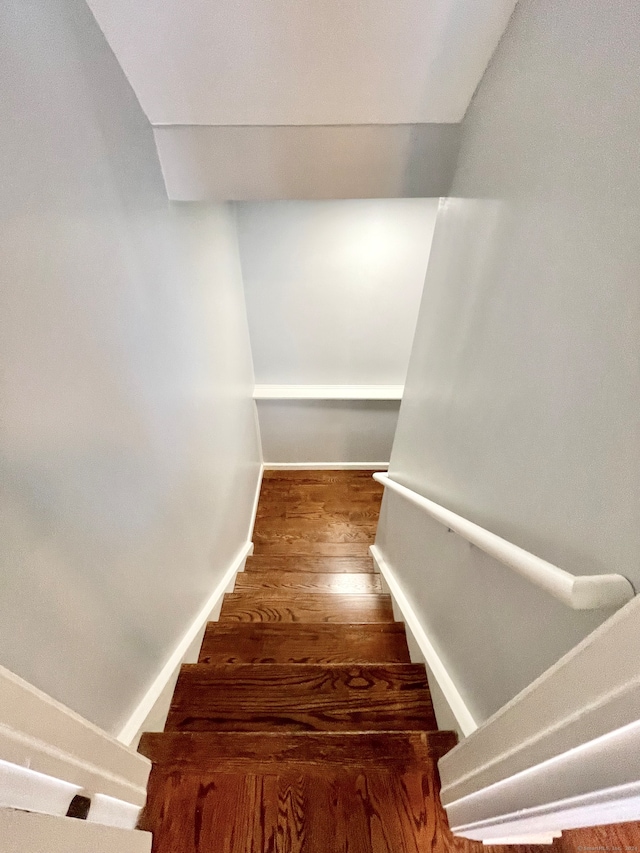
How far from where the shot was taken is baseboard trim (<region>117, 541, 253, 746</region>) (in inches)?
47.2

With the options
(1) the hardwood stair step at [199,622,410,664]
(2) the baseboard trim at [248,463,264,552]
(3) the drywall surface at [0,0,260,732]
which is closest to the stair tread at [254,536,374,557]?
(2) the baseboard trim at [248,463,264,552]

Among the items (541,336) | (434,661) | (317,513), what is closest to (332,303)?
(317,513)

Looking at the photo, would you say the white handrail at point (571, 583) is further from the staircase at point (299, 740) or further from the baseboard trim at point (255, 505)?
the baseboard trim at point (255, 505)

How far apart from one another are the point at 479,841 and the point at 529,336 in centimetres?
117

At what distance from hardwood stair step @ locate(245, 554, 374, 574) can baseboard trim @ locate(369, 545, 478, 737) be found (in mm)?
584

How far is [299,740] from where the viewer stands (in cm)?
126

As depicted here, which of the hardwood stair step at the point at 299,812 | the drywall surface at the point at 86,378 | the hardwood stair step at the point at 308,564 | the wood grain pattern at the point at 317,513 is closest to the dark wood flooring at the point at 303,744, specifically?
the hardwood stair step at the point at 299,812

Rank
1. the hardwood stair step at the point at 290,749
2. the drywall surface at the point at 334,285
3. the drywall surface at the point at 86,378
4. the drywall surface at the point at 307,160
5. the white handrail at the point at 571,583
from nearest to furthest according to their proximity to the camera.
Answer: the white handrail at the point at 571,583 < the drywall surface at the point at 86,378 < the hardwood stair step at the point at 290,749 < the drywall surface at the point at 307,160 < the drywall surface at the point at 334,285

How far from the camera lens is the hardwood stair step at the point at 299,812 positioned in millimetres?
1071

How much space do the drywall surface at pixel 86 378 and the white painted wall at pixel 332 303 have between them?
4.44 feet

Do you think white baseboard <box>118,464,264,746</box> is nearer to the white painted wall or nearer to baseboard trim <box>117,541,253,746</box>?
baseboard trim <box>117,541,253,746</box>

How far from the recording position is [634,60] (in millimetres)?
545

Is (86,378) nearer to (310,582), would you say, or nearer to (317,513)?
(310,582)

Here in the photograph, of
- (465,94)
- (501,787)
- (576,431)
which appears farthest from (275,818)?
(465,94)
